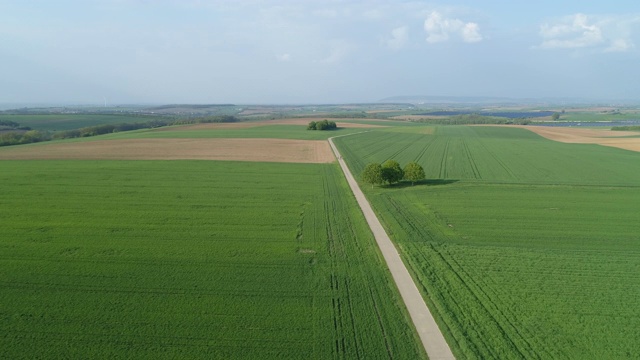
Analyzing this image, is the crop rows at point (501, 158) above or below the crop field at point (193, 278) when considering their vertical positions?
above

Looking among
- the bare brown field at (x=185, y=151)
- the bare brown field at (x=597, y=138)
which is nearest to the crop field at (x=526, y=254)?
the bare brown field at (x=185, y=151)

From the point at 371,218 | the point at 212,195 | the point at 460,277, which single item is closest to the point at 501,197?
the point at 371,218

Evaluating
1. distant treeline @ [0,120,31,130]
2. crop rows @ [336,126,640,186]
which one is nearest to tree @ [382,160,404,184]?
crop rows @ [336,126,640,186]

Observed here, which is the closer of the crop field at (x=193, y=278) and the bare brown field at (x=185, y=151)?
the crop field at (x=193, y=278)

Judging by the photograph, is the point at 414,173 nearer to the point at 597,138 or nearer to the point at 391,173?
the point at 391,173

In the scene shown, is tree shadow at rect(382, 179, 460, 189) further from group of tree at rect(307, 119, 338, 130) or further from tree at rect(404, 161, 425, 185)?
group of tree at rect(307, 119, 338, 130)

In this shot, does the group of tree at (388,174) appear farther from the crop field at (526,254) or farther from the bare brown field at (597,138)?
the bare brown field at (597,138)
